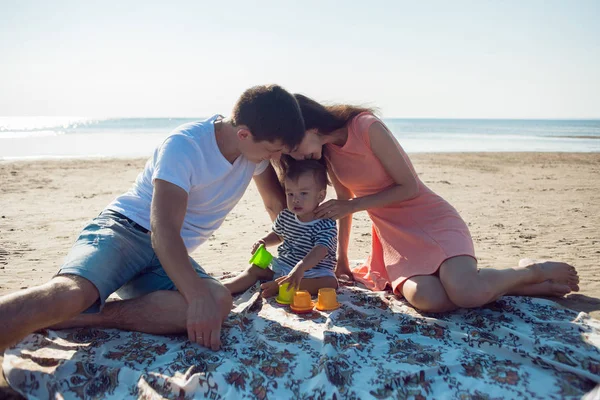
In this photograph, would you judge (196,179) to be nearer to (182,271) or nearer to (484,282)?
(182,271)

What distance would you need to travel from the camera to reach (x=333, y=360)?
2.74 meters

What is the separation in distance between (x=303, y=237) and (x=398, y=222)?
725mm

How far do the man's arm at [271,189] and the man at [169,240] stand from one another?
0.57 metres

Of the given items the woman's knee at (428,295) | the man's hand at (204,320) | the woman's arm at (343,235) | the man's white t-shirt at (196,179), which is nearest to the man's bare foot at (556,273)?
the woman's knee at (428,295)

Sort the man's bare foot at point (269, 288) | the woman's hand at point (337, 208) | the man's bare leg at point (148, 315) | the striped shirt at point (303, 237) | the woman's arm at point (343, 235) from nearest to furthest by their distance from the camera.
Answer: the man's bare leg at point (148, 315)
the woman's hand at point (337, 208)
the man's bare foot at point (269, 288)
the striped shirt at point (303, 237)
the woman's arm at point (343, 235)

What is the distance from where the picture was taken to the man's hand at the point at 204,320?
277 centimetres

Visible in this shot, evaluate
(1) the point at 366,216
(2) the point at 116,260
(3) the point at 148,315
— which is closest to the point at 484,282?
(3) the point at 148,315

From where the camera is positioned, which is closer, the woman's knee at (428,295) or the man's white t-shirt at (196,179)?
the man's white t-shirt at (196,179)

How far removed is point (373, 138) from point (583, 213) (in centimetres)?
507

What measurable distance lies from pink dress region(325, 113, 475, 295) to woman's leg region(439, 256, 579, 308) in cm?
11

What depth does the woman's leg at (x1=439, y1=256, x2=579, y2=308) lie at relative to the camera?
333 cm

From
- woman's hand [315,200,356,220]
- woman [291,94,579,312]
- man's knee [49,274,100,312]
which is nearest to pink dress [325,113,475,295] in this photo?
woman [291,94,579,312]

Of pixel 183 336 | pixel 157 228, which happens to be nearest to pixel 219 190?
pixel 157 228

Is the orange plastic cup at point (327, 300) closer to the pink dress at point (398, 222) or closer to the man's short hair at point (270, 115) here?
the pink dress at point (398, 222)
